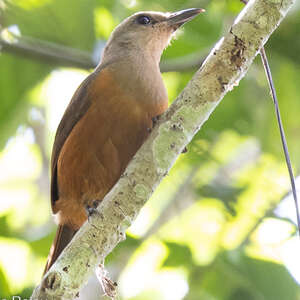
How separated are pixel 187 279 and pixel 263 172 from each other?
6.18ft

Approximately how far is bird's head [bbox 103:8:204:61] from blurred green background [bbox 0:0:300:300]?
0.48m

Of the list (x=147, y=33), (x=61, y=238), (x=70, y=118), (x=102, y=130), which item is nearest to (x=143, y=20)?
(x=147, y=33)

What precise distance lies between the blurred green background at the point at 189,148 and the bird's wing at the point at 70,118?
672mm

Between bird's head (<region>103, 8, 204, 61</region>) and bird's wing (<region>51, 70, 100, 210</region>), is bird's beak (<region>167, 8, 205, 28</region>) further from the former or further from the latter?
bird's wing (<region>51, 70, 100, 210</region>)

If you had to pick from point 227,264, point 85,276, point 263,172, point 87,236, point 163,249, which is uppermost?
point 263,172

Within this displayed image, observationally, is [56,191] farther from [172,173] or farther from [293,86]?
[293,86]

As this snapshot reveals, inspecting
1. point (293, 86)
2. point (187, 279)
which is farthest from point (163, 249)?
point (293, 86)

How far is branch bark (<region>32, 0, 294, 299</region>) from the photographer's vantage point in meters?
3.20

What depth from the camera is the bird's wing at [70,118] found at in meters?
4.55

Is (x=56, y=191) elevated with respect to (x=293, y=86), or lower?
lower

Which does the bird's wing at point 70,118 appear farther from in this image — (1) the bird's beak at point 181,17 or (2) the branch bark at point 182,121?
(2) the branch bark at point 182,121

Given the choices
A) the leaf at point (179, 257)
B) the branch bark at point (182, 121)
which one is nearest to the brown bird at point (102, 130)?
the leaf at point (179, 257)

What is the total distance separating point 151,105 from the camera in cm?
434

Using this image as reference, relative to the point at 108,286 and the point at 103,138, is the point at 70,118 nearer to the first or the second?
the point at 103,138
